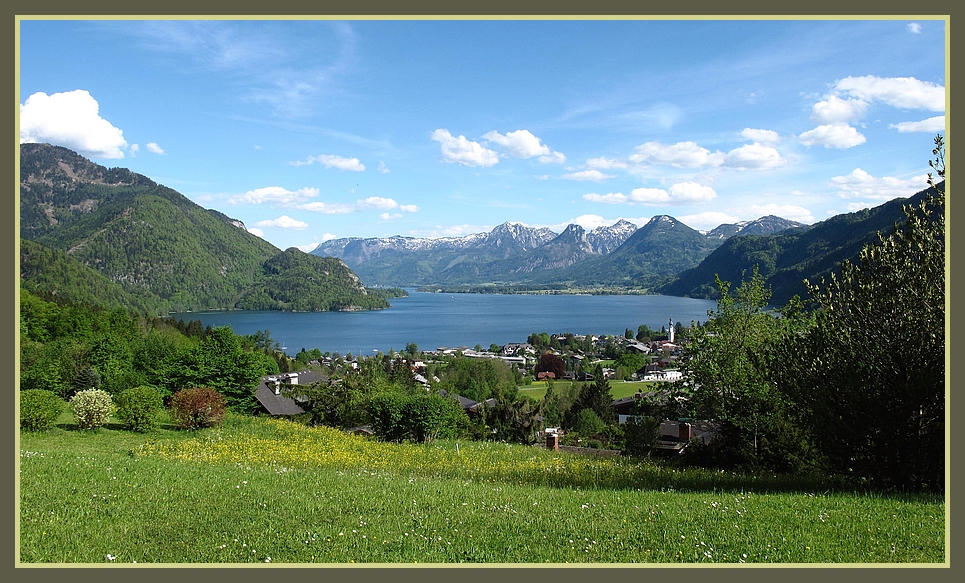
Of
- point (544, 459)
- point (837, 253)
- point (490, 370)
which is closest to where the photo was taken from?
point (544, 459)

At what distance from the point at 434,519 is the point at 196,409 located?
58.3 feet

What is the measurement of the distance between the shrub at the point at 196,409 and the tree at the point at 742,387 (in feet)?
56.0

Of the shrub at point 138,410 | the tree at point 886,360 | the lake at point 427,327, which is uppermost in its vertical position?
the tree at point 886,360

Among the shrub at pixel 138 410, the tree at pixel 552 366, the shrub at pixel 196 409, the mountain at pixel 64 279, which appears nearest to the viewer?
the shrub at pixel 138 410

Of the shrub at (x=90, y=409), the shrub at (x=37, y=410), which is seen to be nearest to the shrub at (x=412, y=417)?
the shrub at (x=90, y=409)

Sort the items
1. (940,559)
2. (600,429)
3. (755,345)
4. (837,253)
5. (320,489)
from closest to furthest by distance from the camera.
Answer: (940,559) < (320,489) < (755,345) < (600,429) < (837,253)

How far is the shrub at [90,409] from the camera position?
65.5 feet

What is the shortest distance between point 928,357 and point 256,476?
10.9 meters

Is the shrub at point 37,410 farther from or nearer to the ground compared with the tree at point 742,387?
nearer to the ground

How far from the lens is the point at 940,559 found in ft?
18.8

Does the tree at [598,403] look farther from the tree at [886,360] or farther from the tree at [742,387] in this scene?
the tree at [886,360]

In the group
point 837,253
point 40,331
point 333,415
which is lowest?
point 333,415

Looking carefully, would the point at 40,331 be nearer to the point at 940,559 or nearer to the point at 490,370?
the point at 490,370

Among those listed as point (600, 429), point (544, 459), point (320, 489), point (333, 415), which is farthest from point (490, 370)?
point (320, 489)
